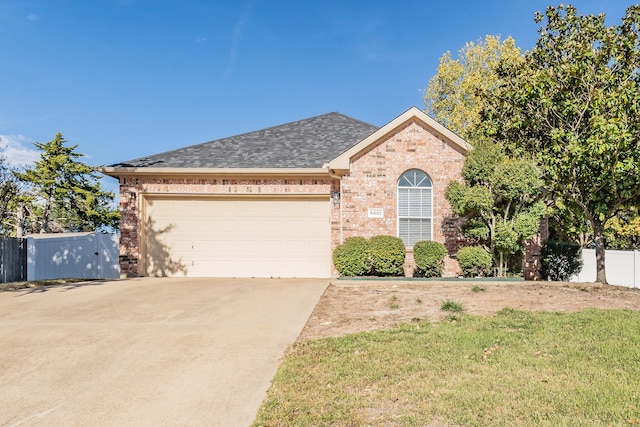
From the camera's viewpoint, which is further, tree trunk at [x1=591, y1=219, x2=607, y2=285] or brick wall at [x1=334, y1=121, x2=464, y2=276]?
brick wall at [x1=334, y1=121, x2=464, y2=276]

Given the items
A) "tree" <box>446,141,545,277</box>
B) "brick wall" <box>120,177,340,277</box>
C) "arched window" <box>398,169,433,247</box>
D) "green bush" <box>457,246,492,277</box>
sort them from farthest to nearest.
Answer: "brick wall" <box>120,177,340,277</box> < "arched window" <box>398,169,433,247</box> < "green bush" <box>457,246,492,277</box> < "tree" <box>446,141,545,277</box>

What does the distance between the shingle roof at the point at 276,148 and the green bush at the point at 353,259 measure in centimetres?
295

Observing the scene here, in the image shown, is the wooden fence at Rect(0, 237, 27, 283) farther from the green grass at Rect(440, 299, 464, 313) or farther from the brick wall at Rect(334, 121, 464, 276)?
the green grass at Rect(440, 299, 464, 313)

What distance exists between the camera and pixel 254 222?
13.6 m

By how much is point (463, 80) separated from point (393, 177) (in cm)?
1497

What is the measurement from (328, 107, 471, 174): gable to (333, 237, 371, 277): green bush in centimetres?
245

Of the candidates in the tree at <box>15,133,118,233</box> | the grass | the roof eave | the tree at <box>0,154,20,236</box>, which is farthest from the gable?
the tree at <box>15,133,118,233</box>

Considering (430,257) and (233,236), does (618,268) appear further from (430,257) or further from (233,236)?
(233,236)

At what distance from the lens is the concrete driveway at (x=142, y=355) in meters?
3.66

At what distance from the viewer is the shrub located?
1287 centimetres

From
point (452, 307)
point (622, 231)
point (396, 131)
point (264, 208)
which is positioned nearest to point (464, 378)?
point (452, 307)

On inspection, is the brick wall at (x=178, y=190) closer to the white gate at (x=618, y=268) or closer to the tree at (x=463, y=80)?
the white gate at (x=618, y=268)

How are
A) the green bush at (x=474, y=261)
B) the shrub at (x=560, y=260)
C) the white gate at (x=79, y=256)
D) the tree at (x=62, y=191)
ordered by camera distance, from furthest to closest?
the tree at (x=62, y=191), the white gate at (x=79, y=256), the shrub at (x=560, y=260), the green bush at (x=474, y=261)

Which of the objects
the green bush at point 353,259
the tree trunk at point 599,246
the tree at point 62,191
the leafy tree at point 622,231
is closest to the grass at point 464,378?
the green bush at point 353,259
